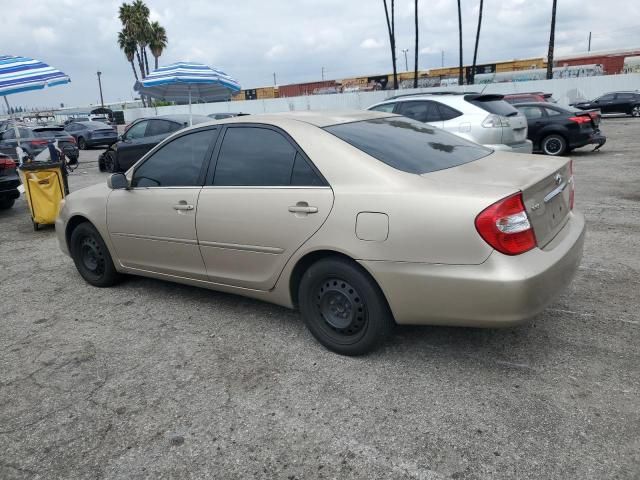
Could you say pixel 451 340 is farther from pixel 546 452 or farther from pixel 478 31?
pixel 478 31

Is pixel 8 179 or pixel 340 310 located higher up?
pixel 8 179

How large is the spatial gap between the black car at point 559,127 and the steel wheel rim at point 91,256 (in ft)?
34.1

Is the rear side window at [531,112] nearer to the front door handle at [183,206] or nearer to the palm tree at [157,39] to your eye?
the front door handle at [183,206]

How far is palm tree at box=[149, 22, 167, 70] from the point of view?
1975 inches

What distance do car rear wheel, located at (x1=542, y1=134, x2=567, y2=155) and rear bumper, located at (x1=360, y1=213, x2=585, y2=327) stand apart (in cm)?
1038

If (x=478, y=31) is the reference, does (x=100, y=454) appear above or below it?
below

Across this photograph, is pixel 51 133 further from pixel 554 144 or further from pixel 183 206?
pixel 183 206

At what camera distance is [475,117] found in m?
8.43

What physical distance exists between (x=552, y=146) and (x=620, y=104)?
16.4 meters

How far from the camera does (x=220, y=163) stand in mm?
3807

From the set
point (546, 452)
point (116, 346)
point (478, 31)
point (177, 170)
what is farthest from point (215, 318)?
point (478, 31)

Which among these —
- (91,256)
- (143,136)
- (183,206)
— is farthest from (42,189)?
(143,136)

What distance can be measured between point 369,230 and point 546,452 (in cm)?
140

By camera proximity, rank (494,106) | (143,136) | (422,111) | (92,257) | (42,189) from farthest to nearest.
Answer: (143,136)
(422,111)
(494,106)
(42,189)
(92,257)
